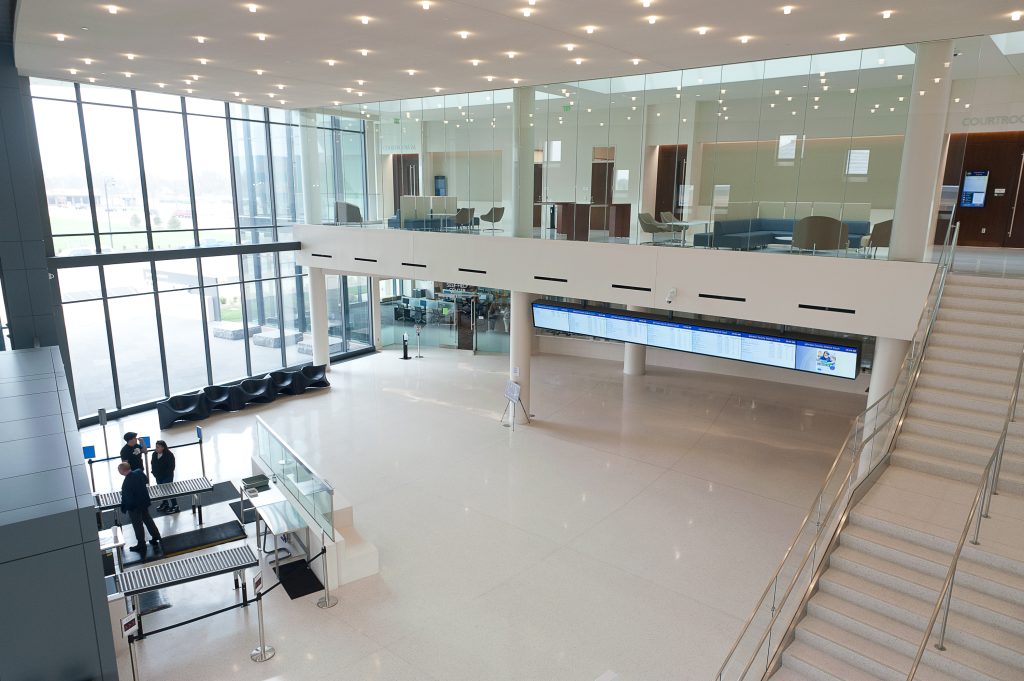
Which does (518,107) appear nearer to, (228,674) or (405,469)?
(405,469)

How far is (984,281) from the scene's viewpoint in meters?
9.91

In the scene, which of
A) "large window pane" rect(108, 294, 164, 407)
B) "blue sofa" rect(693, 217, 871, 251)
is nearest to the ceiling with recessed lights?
"blue sofa" rect(693, 217, 871, 251)

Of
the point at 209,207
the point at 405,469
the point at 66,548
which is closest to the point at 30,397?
the point at 66,548

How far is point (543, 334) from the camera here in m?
22.5

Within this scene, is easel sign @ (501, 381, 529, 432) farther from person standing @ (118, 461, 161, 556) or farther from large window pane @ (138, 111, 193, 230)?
large window pane @ (138, 111, 193, 230)

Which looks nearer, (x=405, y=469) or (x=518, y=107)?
(x=405, y=469)

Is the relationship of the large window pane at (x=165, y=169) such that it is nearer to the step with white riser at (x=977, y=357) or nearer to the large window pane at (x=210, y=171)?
→ the large window pane at (x=210, y=171)

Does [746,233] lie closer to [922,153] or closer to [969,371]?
[922,153]

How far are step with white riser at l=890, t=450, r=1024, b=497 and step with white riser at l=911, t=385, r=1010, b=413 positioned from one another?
0.76m

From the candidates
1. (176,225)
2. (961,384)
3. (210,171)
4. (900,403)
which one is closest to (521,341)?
(900,403)

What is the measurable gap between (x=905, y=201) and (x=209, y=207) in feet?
53.3

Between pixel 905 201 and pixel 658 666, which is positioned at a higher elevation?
pixel 905 201

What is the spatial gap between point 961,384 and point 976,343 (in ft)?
2.77

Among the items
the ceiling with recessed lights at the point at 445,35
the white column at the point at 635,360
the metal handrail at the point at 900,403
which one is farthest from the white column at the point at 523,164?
the metal handrail at the point at 900,403
